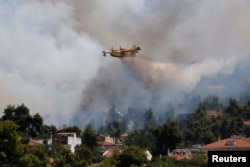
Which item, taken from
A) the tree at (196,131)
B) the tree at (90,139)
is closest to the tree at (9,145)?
the tree at (90,139)

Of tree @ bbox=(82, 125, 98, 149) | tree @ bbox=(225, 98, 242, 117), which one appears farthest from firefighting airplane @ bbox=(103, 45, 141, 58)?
tree @ bbox=(225, 98, 242, 117)

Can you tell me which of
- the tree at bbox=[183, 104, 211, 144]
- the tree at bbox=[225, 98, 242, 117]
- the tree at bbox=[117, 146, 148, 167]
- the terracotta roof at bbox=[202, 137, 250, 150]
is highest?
the tree at bbox=[225, 98, 242, 117]

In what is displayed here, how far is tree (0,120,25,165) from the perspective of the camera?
52.6m

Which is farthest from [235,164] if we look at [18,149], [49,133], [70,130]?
[70,130]

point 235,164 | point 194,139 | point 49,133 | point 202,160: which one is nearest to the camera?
point 235,164

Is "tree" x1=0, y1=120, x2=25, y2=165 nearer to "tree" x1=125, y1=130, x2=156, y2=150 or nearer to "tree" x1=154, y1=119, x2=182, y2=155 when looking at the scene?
"tree" x1=154, y1=119, x2=182, y2=155

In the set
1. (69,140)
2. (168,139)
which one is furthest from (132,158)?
(69,140)

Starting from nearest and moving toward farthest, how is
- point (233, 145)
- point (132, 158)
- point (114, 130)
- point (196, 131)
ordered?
point (132, 158) < point (233, 145) < point (196, 131) < point (114, 130)

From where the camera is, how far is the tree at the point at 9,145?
52625mm

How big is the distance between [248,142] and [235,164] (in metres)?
71.7

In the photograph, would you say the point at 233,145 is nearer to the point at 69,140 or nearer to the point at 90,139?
the point at 90,139

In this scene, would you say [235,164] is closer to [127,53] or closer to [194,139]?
[127,53]

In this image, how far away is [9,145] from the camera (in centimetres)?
5291

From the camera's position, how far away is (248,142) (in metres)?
91.7
